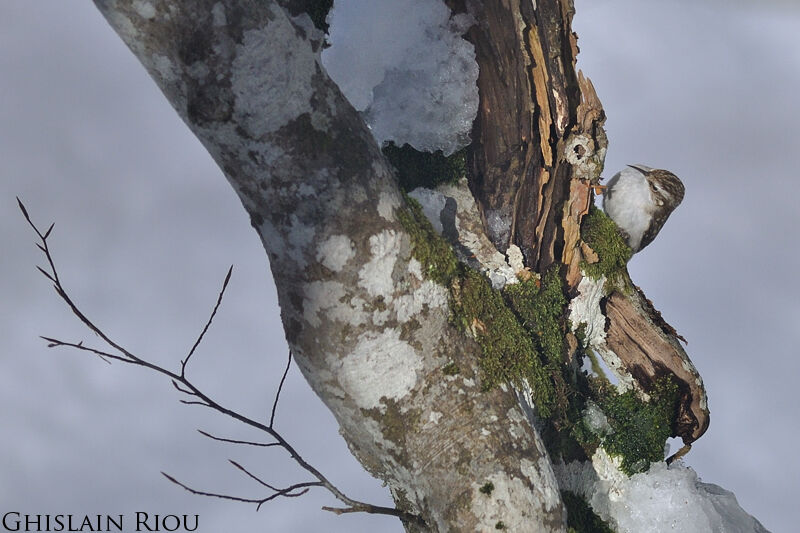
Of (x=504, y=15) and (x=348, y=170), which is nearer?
(x=348, y=170)

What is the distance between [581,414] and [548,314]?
42cm

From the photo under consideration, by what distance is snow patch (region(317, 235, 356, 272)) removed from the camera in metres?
2.19

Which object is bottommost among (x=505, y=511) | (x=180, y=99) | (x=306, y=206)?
(x=505, y=511)

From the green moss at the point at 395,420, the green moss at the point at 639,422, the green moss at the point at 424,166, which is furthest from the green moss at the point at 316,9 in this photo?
the green moss at the point at 639,422

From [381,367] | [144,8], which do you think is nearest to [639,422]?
[381,367]

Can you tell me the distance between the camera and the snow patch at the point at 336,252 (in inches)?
86.4

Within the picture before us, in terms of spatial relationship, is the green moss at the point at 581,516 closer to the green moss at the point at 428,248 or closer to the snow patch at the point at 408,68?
the green moss at the point at 428,248

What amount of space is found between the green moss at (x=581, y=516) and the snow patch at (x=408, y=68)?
1.44 m

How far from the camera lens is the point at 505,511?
2.25 metres

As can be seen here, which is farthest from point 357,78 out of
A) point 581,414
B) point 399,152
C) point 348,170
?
point 581,414

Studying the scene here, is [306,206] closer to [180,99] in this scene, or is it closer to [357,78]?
[180,99]

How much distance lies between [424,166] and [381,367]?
1.10 meters

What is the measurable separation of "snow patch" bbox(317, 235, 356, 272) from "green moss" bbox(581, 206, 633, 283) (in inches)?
56.8

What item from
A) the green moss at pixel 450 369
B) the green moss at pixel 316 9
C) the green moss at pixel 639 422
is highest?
the green moss at pixel 316 9
